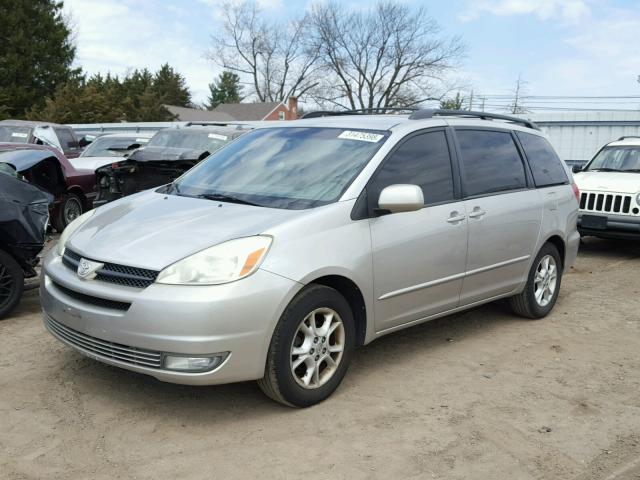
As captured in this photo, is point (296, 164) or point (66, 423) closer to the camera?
point (66, 423)

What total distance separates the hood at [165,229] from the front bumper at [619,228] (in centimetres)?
674

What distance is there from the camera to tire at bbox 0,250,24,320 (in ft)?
18.2

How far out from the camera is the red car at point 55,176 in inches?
304

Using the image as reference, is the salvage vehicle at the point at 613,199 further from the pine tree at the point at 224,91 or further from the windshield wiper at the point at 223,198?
the pine tree at the point at 224,91

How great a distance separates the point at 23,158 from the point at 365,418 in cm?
576

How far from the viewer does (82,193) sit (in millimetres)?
11031

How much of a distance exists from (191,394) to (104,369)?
0.73 meters

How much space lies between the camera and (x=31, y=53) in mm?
39344

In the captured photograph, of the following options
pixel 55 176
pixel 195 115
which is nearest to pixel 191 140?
pixel 55 176

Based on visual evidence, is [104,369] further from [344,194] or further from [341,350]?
[344,194]

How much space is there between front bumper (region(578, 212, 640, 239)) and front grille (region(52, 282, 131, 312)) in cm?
771

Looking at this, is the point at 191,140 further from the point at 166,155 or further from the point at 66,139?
the point at 66,139

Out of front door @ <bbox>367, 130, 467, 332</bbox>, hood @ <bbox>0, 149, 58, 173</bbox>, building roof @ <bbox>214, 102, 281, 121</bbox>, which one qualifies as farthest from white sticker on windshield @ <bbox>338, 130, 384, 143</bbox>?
building roof @ <bbox>214, 102, 281, 121</bbox>

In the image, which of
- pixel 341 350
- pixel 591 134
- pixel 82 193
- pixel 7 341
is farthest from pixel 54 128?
pixel 591 134
